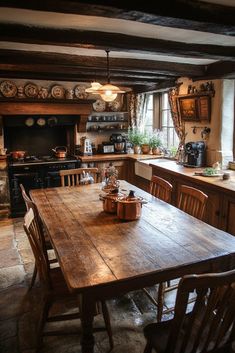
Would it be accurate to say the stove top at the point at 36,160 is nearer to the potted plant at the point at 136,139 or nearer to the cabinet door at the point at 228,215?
the potted plant at the point at 136,139

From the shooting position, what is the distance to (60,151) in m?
5.51

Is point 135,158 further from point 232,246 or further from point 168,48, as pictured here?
point 232,246

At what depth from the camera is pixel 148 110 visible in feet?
20.1

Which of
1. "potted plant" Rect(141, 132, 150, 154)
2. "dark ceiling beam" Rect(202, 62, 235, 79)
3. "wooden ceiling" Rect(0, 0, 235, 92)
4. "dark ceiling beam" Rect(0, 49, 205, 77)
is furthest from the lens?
"potted plant" Rect(141, 132, 150, 154)

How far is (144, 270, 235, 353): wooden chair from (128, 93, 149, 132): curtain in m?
4.83

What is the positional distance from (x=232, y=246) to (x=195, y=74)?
3.01 meters

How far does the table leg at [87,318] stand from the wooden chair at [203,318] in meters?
0.30

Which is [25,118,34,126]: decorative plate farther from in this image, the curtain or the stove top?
the curtain

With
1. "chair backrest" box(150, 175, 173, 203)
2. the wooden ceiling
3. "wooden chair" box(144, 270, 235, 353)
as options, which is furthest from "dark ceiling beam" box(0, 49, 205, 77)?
"wooden chair" box(144, 270, 235, 353)

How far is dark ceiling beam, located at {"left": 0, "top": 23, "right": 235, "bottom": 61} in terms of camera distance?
2.43 meters

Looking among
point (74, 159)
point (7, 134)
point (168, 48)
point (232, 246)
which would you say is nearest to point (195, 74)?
point (168, 48)

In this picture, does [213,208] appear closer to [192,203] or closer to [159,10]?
[192,203]

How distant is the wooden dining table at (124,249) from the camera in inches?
57.5

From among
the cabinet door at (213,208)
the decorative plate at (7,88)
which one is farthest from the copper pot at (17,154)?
the cabinet door at (213,208)
